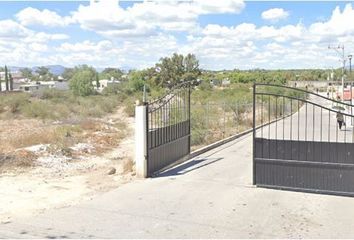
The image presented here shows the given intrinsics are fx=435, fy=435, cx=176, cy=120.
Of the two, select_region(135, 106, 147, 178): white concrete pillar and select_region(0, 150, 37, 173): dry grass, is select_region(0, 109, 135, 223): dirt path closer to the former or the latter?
select_region(0, 150, 37, 173): dry grass

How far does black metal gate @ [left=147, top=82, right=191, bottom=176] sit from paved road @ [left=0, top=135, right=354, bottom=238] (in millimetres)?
987

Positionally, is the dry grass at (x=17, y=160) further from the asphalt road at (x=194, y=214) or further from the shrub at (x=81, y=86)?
the shrub at (x=81, y=86)

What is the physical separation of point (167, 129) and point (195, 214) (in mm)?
4930

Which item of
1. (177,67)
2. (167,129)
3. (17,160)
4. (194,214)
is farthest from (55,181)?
(177,67)

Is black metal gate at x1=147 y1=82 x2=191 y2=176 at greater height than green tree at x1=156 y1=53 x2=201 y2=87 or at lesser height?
lesser

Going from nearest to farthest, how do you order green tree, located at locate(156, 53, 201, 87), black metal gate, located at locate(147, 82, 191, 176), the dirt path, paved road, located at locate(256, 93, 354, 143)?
the dirt path
black metal gate, located at locate(147, 82, 191, 176)
paved road, located at locate(256, 93, 354, 143)
green tree, located at locate(156, 53, 201, 87)

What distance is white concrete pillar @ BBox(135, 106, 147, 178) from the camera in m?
11.7

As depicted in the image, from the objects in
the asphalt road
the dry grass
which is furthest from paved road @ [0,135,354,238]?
the dry grass

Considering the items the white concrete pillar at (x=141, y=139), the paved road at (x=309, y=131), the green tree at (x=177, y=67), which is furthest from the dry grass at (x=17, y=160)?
the green tree at (x=177, y=67)

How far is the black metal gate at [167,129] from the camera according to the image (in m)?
12.3

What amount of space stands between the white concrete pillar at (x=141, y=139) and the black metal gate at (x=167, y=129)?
163 millimetres

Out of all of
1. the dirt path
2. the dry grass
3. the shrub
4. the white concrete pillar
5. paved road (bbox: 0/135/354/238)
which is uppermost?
the shrub

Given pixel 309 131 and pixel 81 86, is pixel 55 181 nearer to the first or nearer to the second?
pixel 309 131

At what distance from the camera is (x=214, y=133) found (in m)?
23.4
